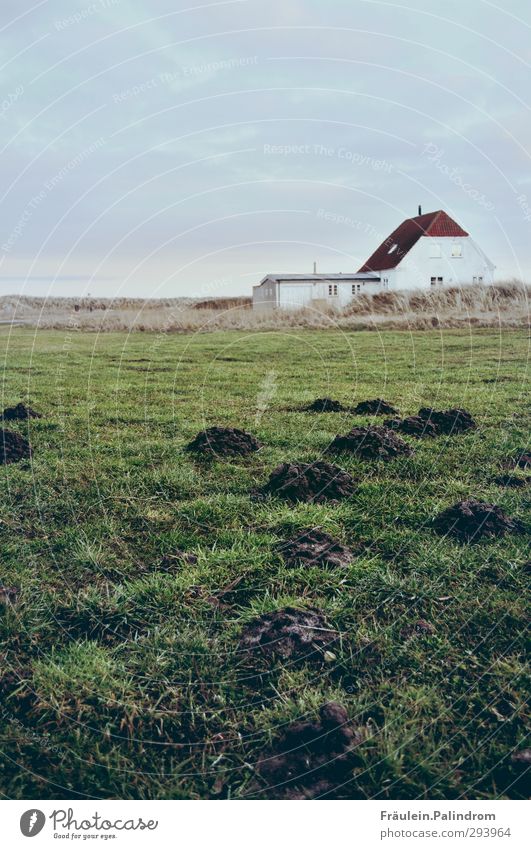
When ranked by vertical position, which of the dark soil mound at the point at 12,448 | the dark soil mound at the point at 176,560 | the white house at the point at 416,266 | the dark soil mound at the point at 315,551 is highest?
the white house at the point at 416,266

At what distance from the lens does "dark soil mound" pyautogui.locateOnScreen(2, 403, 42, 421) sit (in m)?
10.5

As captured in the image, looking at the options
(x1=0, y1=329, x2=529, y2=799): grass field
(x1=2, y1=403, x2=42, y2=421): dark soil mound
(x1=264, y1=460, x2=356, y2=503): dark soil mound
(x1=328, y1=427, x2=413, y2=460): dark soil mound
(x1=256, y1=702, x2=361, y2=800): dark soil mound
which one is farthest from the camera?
(x1=2, y1=403, x2=42, y2=421): dark soil mound

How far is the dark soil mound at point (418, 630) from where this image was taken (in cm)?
449

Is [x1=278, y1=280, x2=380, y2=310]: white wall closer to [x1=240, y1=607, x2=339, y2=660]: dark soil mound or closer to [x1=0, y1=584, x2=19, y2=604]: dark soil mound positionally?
[x1=0, y1=584, x2=19, y2=604]: dark soil mound

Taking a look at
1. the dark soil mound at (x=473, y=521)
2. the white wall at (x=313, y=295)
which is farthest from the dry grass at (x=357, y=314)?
the dark soil mound at (x=473, y=521)

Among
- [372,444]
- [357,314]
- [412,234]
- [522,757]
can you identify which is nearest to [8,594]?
[522,757]

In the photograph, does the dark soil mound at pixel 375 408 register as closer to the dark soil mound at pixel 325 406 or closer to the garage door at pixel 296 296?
the dark soil mound at pixel 325 406

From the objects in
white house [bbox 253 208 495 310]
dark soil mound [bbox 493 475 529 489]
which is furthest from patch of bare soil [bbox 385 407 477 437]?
white house [bbox 253 208 495 310]

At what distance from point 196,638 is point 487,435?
597cm

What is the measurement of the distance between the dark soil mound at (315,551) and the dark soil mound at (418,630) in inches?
35.1

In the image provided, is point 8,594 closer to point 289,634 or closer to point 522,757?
point 289,634

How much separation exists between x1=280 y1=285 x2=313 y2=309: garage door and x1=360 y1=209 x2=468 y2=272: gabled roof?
1151 cm
